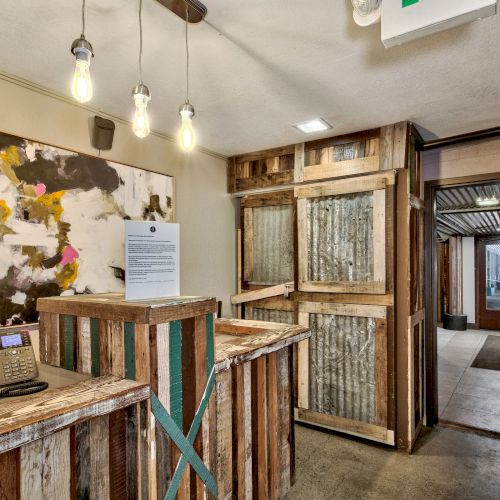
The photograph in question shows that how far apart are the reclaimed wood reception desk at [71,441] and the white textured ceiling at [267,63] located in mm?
1581

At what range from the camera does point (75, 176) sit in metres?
2.58

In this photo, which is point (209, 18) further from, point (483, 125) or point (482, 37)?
point (483, 125)

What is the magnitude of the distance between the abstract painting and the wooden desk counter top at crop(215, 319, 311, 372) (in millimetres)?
1015

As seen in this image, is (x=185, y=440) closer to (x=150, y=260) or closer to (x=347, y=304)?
(x=150, y=260)

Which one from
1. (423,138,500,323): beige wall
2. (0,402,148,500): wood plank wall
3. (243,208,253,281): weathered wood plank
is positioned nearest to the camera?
(0,402,148,500): wood plank wall

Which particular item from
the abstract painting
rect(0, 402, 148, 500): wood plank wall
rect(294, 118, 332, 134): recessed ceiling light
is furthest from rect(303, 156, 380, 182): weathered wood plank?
rect(0, 402, 148, 500): wood plank wall

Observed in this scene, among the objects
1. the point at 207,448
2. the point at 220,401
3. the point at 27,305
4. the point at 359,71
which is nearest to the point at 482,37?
the point at 359,71

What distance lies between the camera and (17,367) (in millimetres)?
1303

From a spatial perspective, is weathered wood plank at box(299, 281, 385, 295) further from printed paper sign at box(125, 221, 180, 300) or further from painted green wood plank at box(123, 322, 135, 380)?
painted green wood plank at box(123, 322, 135, 380)

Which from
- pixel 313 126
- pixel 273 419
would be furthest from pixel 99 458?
pixel 313 126

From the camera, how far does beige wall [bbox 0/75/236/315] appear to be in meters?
2.35

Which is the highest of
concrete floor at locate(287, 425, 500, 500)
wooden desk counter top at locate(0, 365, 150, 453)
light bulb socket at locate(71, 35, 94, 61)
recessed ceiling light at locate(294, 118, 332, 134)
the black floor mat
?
recessed ceiling light at locate(294, 118, 332, 134)

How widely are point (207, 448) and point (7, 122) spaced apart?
7.13 ft

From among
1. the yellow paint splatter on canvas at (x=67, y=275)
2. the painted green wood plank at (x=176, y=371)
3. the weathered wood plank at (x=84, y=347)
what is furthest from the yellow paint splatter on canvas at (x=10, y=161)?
the painted green wood plank at (x=176, y=371)
